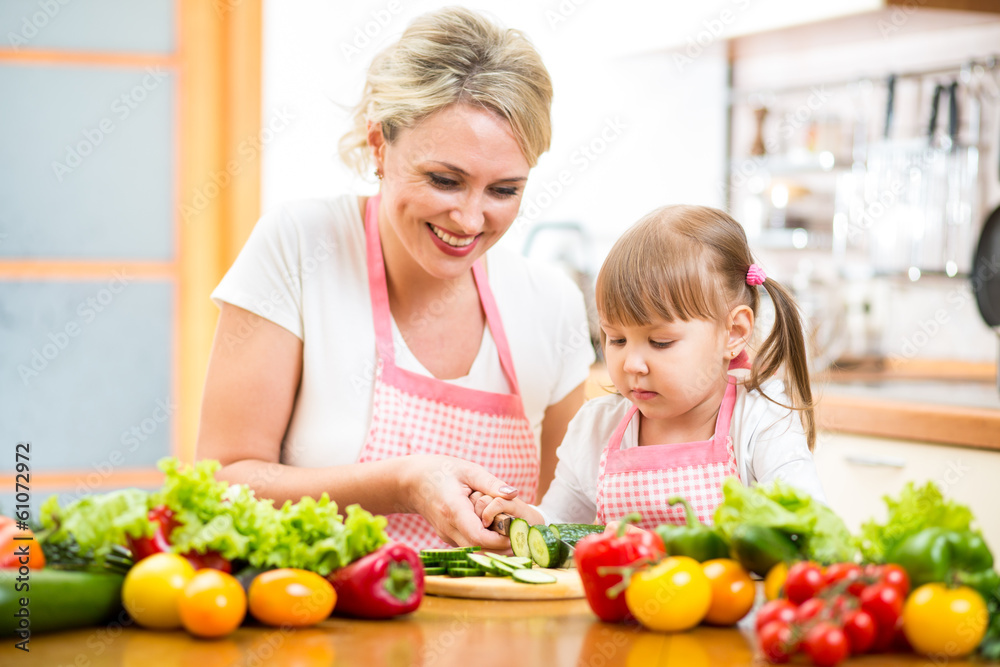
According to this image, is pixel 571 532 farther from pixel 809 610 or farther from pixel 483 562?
pixel 809 610

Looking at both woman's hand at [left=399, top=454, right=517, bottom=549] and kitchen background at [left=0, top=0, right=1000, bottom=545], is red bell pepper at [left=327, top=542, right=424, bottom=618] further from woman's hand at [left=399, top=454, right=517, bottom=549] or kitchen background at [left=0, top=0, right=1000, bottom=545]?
kitchen background at [left=0, top=0, right=1000, bottom=545]

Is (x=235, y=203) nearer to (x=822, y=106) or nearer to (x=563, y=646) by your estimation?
(x=822, y=106)

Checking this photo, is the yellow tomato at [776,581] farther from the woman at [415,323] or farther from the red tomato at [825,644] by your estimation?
the woman at [415,323]

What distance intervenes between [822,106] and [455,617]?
108 inches

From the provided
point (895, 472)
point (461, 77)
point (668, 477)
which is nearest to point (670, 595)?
point (668, 477)

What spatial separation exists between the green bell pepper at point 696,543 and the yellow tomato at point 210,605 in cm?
43

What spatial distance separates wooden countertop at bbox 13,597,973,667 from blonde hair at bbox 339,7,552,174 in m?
0.77

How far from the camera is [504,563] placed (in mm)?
1181

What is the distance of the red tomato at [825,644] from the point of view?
84cm

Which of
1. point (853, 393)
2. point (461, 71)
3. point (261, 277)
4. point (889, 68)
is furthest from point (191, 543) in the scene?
point (889, 68)

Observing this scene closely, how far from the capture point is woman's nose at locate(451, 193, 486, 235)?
1.48 meters

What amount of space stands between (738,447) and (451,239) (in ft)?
1.71

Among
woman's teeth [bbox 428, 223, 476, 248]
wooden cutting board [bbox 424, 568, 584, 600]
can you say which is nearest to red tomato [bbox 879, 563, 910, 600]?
wooden cutting board [bbox 424, 568, 584, 600]

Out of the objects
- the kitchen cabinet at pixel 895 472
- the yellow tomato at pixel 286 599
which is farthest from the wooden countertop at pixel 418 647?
the kitchen cabinet at pixel 895 472
